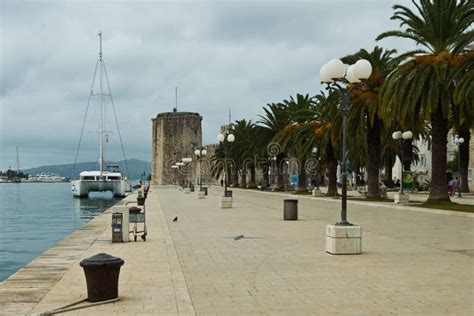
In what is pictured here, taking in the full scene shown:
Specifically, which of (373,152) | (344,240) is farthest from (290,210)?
(373,152)

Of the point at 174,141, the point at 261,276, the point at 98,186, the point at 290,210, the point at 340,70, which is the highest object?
the point at 174,141

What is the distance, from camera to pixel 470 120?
24172mm

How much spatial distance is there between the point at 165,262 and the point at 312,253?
277 cm

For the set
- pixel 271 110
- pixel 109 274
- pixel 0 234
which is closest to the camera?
pixel 109 274

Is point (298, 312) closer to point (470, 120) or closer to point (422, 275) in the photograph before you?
point (422, 275)

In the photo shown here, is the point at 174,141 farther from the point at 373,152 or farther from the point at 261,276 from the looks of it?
the point at 261,276

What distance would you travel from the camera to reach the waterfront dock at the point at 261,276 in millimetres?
6289

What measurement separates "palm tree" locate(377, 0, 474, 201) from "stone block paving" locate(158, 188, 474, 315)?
9010 millimetres

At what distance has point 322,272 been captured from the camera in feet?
28.0

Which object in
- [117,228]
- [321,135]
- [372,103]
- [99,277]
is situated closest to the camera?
[99,277]

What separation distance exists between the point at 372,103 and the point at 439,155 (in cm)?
467

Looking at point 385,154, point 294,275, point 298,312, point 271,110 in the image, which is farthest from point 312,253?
point 385,154

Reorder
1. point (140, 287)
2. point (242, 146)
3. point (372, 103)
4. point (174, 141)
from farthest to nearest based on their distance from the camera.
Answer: point (174, 141), point (242, 146), point (372, 103), point (140, 287)

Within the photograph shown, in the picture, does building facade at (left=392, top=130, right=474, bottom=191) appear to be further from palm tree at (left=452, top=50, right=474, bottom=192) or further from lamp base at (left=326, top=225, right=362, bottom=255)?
lamp base at (left=326, top=225, right=362, bottom=255)
